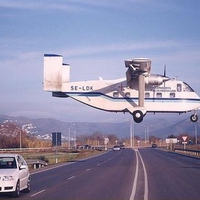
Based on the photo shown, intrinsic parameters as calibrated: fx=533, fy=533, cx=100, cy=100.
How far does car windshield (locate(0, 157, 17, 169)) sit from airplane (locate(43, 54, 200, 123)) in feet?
50.1

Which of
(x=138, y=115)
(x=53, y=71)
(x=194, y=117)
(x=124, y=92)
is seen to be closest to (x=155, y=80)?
(x=124, y=92)

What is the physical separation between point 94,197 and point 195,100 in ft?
66.3

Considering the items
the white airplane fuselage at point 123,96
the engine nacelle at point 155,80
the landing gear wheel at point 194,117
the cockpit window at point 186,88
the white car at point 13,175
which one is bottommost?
the white car at point 13,175

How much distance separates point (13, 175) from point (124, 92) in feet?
60.5

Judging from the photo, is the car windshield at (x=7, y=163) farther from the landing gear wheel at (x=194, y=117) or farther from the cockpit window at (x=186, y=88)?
the landing gear wheel at (x=194, y=117)

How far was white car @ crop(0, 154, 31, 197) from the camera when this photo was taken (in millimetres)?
18562

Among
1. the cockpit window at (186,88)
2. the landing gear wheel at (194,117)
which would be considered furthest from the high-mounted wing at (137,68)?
the landing gear wheel at (194,117)

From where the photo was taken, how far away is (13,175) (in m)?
18.8

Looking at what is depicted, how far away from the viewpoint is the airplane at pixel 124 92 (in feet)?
118

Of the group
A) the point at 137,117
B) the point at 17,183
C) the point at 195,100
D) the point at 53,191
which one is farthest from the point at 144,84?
the point at 17,183

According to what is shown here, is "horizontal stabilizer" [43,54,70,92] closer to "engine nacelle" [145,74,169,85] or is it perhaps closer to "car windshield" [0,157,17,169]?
"engine nacelle" [145,74,169,85]

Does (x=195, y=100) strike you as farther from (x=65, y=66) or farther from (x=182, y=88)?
(x=65, y=66)

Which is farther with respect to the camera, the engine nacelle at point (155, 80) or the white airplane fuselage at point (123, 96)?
the engine nacelle at point (155, 80)

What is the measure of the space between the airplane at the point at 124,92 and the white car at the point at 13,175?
50.1ft
